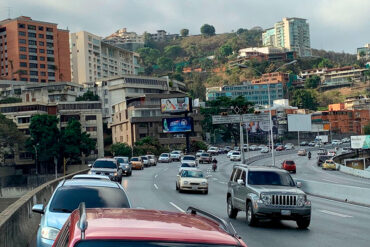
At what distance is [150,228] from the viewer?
425 cm

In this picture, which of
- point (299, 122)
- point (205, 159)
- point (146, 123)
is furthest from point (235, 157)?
point (146, 123)

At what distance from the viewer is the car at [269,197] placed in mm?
17375

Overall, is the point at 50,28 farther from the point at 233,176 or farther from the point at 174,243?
the point at 174,243

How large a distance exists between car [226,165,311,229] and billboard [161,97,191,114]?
283ft

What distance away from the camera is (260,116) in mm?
68875

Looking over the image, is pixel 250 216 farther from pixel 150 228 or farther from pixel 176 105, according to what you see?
pixel 176 105

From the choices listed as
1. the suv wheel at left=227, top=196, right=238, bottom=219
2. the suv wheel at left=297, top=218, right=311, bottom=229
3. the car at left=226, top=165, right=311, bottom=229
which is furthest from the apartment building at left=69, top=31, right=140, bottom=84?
the suv wheel at left=297, top=218, right=311, bottom=229

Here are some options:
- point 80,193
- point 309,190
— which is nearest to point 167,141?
point 309,190

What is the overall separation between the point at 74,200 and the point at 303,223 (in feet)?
28.1

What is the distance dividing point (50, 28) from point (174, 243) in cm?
16514

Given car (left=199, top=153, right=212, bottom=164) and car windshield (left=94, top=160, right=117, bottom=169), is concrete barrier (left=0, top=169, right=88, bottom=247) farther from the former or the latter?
car (left=199, top=153, right=212, bottom=164)

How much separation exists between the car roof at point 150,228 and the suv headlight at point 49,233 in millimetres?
6144

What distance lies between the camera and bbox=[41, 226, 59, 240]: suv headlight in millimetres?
10852

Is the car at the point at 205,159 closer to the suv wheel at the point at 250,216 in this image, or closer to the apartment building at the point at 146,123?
the apartment building at the point at 146,123
